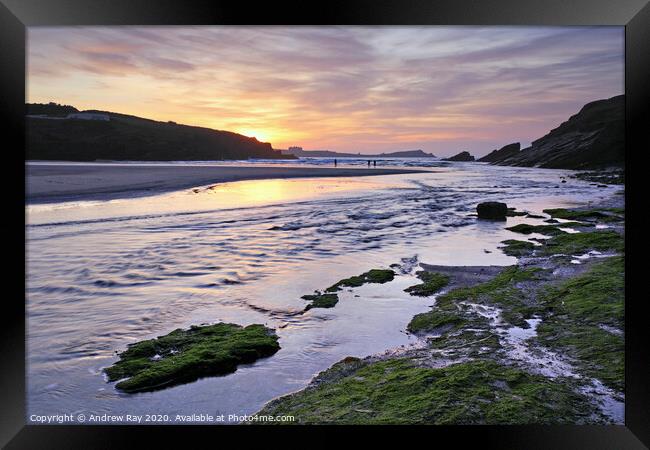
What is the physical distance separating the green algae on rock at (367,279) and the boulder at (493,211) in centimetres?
711

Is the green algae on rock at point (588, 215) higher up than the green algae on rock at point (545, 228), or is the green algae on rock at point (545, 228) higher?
the green algae on rock at point (588, 215)

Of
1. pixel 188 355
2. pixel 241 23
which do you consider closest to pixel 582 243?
pixel 188 355

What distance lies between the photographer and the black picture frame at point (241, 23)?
3385 mm

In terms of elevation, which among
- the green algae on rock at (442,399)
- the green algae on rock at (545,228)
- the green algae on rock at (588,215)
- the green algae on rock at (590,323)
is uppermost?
the green algae on rock at (588,215)

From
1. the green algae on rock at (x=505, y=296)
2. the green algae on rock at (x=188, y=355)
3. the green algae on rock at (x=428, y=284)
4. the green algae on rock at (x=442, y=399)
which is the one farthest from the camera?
the green algae on rock at (x=428, y=284)

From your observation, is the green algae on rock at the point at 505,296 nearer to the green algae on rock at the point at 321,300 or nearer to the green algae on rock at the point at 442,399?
the green algae on rock at the point at 442,399

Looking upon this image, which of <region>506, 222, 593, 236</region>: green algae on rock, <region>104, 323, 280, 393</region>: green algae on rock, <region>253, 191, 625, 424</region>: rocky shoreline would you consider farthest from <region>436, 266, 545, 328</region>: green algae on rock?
<region>506, 222, 593, 236</region>: green algae on rock

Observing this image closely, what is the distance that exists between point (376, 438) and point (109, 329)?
3.72m

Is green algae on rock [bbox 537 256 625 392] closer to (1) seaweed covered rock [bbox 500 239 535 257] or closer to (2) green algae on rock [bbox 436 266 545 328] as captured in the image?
(2) green algae on rock [bbox 436 266 545 328]

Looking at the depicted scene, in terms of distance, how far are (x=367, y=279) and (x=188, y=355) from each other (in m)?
3.41

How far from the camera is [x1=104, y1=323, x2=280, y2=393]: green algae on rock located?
4016 mm

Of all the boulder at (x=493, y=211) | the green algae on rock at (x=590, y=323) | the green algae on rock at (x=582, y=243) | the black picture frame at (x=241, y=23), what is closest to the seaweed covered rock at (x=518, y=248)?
the green algae on rock at (x=582, y=243)

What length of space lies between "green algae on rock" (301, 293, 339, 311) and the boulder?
862 cm
